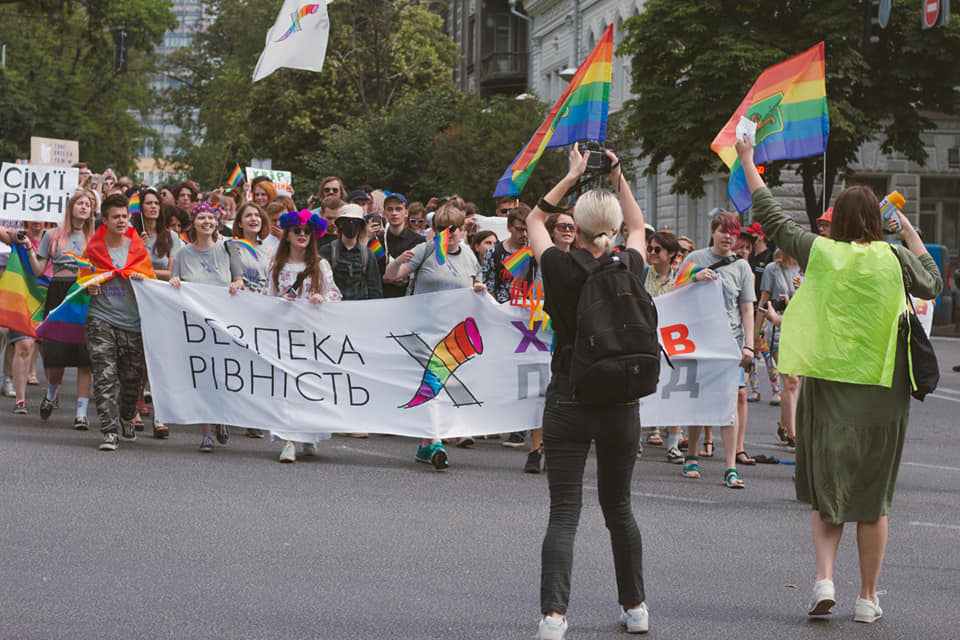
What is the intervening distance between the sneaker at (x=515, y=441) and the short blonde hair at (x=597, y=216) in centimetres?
688

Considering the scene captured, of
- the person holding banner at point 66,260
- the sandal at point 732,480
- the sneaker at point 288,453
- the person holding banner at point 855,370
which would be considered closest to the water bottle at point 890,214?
the person holding banner at point 855,370

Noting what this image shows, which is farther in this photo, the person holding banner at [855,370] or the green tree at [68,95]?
the green tree at [68,95]

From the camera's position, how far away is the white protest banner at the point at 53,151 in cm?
2419

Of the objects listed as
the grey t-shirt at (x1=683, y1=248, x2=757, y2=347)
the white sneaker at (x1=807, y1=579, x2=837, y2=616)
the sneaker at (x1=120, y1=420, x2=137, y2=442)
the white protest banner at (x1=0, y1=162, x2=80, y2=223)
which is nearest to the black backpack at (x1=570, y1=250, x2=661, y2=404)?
the white sneaker at (x1=807, y1=579, x2=837, y2=616)

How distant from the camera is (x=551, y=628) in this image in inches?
217

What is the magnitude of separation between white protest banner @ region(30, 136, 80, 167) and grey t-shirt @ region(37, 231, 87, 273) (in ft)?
40.0

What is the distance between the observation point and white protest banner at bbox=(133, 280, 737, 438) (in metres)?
10.9

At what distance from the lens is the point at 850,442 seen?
6.18 metres

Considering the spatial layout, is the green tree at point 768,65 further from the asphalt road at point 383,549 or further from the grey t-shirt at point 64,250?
the grey t-shirt at point 64,250

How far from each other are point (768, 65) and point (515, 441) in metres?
18.6

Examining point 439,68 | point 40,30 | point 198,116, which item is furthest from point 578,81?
point 198,116

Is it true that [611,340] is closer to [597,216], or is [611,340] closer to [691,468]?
[597,216]

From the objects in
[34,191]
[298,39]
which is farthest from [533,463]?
[34,191]

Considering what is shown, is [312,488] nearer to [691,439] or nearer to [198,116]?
[691,439]
